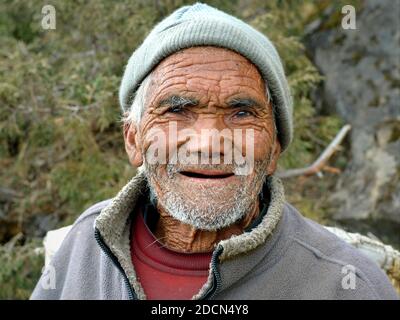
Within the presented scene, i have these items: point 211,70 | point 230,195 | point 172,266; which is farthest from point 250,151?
point 172,266

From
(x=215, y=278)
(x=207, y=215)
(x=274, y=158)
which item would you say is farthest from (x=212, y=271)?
(x=274, y=158)

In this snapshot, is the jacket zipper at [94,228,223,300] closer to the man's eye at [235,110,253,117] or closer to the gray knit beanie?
the man's eye at [235,110,253,117]

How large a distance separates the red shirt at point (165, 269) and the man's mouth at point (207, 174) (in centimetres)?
32

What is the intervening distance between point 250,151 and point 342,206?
159 inches

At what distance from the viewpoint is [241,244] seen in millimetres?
2031

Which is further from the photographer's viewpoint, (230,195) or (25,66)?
(25,66)

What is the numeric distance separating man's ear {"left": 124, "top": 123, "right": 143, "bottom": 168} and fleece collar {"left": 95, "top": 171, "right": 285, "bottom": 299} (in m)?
0.08

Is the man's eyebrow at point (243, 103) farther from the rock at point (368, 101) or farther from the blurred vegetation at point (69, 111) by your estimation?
the rock at point (368, 101)

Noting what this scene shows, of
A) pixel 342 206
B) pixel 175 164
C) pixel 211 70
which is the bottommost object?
pixel 342 206

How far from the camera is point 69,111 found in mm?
4590

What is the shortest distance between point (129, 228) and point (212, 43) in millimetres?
775

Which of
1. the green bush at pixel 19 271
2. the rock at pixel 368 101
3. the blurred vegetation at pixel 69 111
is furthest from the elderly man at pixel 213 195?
the rock at pixel 368 101
